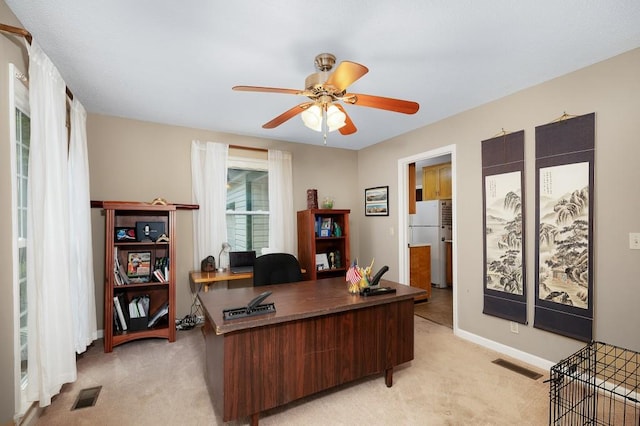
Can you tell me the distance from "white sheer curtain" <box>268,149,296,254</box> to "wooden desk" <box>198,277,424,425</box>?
5.90 ft

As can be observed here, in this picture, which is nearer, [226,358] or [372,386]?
[226,358]

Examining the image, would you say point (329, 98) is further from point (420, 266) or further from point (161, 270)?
point (420, 266)

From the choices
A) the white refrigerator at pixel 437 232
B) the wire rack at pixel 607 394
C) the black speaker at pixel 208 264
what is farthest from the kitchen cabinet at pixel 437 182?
the black speaker at pixel 208 264

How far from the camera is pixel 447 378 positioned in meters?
2.41

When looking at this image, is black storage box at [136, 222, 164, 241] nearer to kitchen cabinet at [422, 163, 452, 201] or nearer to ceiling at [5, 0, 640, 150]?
ceiling at [5, 0, 640, 150]

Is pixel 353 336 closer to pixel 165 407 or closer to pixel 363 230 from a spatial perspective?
pixel 165 407

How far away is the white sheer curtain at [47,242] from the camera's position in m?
1.84

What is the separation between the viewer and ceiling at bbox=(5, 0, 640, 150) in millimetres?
1690

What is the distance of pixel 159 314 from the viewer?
3221 millimetres

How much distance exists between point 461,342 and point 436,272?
8.52 ft

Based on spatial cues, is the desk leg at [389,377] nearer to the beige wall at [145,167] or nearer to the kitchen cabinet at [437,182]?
the beige wall at [145,167]

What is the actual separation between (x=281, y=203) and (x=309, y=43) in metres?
2.49

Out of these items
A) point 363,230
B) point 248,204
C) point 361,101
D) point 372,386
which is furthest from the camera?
point 363,230

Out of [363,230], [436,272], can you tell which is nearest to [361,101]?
[363,230]
